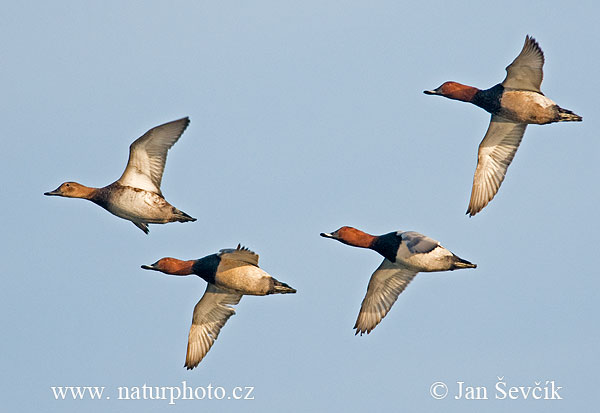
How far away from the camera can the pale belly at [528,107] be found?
70.1ft

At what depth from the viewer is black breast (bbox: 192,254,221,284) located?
2080 centimetres

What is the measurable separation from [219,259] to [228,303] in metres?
1.76

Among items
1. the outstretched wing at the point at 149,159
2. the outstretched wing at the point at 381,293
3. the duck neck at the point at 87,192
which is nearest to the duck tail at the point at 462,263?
the outstretched wing at the point at 381,293

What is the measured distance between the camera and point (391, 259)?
21.1 meters

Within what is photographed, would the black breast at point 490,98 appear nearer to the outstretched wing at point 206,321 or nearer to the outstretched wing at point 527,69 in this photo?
the outstretched wing at point 527,69

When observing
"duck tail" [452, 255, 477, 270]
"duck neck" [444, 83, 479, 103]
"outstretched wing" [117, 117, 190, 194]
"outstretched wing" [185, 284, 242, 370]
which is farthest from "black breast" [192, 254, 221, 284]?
"duck neck" [444, 83, 479, 103]

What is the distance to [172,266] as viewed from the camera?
21.4m

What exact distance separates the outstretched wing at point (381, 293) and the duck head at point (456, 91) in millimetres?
3173

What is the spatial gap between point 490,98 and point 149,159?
234 inches

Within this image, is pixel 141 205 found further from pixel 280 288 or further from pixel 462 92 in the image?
pixel 462 92

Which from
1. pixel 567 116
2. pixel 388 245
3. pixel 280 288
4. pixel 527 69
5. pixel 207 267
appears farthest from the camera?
pixel 567 116

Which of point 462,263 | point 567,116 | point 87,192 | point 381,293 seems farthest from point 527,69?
point 87,192

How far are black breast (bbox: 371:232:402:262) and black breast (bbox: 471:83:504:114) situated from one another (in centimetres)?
287

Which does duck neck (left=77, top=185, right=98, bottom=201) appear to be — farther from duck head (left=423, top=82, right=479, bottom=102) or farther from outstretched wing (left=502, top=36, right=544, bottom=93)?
Answer: outstretched wing (left=502, top=36, right=544, bottom=93)
